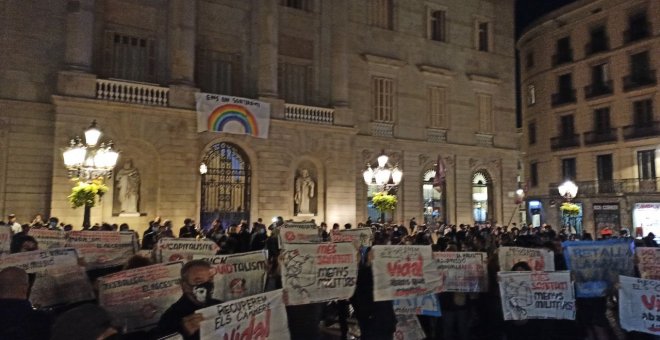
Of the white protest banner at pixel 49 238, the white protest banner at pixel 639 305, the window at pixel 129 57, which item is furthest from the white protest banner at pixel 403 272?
the window at pixel 129 57

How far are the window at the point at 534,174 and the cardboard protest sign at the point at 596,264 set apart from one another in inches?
1381

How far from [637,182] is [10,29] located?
35596mm

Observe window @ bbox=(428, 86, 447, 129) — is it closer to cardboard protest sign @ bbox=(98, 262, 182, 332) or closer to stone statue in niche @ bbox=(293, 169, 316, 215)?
stone statue in niche @ bbox=(293, 169, 316, 215)

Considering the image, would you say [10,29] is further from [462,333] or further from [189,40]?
[462,333]

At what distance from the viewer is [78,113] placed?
61.7 ft

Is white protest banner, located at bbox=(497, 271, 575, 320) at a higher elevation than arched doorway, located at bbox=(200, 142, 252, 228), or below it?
below

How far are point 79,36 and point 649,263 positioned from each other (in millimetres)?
19270

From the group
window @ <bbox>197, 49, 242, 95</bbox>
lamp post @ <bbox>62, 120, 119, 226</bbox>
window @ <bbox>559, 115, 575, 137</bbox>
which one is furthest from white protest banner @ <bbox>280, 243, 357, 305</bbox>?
window @ <bbox>559, 115, 575, 137</bbox>

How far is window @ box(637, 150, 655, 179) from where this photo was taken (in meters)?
33.1

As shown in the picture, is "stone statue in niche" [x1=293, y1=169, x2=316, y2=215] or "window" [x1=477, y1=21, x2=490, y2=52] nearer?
"stone statue in niche" [x1=293, y1=169, x2=316, y2=215]

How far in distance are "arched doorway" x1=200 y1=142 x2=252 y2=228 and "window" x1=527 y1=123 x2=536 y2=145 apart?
95.2 ft

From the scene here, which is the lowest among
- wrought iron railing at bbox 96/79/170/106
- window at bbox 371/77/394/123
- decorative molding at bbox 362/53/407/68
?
wrought iron railing at bbox 96/79/170/106

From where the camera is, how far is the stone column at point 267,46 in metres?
23.0

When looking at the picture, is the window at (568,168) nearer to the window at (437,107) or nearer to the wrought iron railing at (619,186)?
the wrought iron railing at (619,186)
